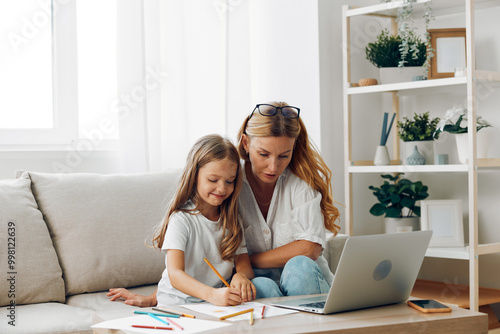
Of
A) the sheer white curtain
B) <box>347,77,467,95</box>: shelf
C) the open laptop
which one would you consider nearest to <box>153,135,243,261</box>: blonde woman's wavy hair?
the open laptop

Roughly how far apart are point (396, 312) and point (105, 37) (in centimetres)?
185

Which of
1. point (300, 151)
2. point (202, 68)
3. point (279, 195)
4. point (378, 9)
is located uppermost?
point (378, 9)

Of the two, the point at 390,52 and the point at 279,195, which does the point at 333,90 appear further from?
the point at 279,195

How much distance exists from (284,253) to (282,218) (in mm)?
121

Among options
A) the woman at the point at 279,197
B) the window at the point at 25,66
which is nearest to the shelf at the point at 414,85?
the woman at the point at 279,197

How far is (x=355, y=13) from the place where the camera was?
9.08 ft

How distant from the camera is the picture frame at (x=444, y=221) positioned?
8.58ft

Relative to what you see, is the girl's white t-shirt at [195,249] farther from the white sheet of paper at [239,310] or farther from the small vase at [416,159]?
the small vase at [416,159]

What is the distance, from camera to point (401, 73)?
8.93 feet

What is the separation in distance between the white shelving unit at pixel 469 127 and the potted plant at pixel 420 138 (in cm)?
8

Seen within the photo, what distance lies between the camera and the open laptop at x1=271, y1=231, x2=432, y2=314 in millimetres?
1170

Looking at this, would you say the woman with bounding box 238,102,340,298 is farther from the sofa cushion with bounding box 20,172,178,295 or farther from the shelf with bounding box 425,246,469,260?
the shelf with bounding box 425,246,469,260

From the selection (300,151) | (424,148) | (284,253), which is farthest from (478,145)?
(284,253)

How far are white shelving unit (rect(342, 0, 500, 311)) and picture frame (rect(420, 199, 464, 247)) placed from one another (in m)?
0.07
